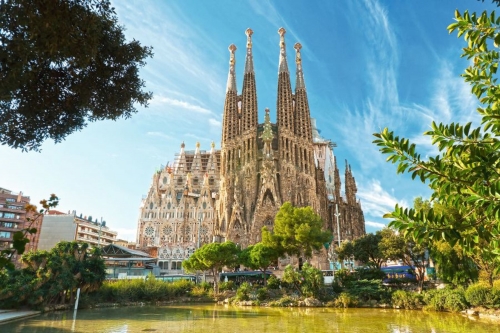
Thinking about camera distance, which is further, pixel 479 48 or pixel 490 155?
pixel 479 48

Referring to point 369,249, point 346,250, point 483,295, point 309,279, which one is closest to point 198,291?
point 309,279

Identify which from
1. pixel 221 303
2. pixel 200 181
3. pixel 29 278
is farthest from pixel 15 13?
pixel 200 181

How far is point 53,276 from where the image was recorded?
1977 cm

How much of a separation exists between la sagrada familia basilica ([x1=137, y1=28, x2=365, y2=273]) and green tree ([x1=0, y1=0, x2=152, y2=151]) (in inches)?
1609

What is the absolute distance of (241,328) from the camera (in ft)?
45.1

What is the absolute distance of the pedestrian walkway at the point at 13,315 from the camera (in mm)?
15259

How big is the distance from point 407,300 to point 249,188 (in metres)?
32.7

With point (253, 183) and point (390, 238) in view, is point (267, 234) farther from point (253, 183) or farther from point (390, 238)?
point (253, 183)

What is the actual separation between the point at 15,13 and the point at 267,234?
28.5m

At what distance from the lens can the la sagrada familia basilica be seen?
165ft

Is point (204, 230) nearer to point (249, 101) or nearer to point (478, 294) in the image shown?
point (249, 101)

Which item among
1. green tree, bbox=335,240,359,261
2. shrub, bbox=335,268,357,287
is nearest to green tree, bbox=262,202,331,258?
green tree, bbox=335,240,359,261

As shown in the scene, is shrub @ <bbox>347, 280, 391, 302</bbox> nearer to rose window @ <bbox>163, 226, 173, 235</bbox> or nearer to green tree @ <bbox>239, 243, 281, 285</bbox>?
green tree @ <bbox>239, 243, 281, 285</bbox>

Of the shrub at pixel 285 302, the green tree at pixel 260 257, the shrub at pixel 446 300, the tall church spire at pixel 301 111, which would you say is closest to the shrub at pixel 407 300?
the shrub at pixel 446 300
